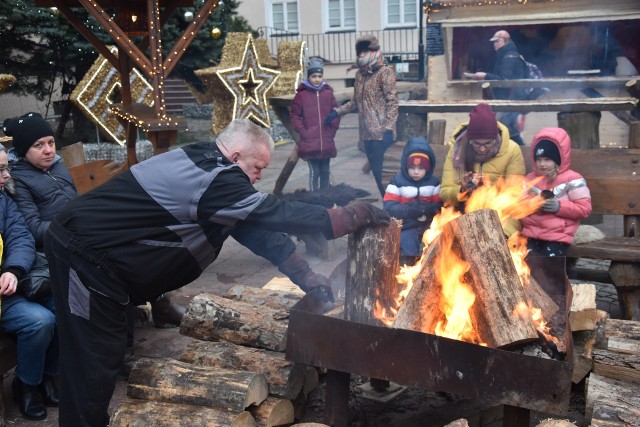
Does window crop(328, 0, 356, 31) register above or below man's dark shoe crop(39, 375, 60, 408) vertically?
above

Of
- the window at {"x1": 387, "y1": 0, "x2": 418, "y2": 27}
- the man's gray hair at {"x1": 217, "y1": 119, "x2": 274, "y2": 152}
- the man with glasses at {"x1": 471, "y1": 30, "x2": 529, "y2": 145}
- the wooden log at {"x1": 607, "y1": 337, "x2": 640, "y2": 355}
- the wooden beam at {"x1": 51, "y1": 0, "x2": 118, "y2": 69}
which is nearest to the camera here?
the man's gray hair at {"x1": 217, "y1": 119, "x2": 274, "y2": 152}

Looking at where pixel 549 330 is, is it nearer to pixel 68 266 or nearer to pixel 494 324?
pixel 494 324

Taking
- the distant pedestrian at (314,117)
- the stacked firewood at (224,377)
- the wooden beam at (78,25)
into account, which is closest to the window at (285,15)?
the distant pedestrian at (314,117)

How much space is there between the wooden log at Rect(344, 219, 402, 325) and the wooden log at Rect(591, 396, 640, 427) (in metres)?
1.15

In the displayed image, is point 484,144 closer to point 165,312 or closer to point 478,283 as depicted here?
point 478,283

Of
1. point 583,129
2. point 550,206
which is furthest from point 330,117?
point 550,206

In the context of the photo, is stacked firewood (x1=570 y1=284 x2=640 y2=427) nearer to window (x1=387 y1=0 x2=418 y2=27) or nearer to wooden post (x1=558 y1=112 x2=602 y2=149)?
wooden post (x1=558 y1=112 x2=602 y2=149)

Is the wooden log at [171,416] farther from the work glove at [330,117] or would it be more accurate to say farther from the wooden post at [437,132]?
the work glove at [330,117]

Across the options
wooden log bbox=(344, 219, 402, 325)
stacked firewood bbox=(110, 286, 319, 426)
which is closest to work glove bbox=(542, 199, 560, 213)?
wooden log bbox=(344, 219, 402, 325)

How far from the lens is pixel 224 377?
3562 millimetres

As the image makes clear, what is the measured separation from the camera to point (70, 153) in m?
6.26

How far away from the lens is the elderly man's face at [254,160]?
11.9 feet

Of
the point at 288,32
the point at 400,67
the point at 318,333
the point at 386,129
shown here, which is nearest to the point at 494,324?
the point at 318,333

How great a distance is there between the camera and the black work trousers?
3518 millimetres
